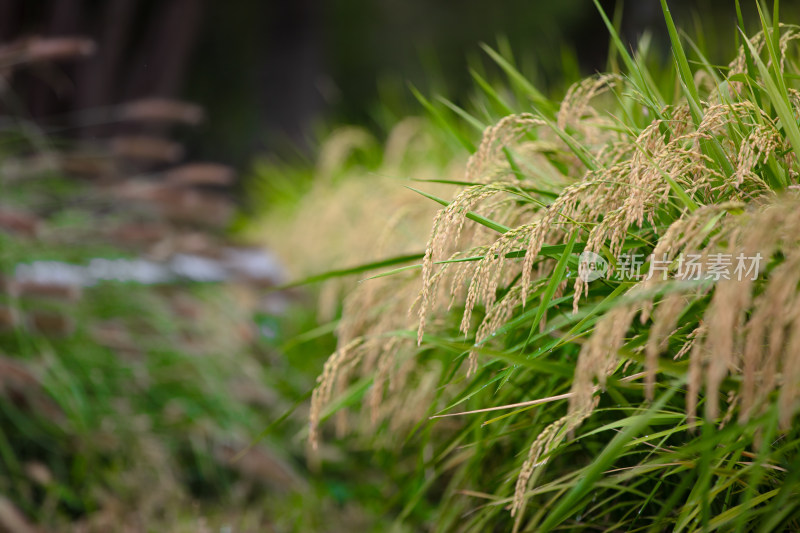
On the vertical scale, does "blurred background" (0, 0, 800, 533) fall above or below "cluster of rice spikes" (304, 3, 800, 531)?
below

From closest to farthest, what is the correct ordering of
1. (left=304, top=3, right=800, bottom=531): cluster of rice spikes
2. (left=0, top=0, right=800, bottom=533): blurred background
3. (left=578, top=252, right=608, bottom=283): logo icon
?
(left=304, top=3, right=800, bottom=531): cluster of rice spikes
(left=578, top=252, right=608, bottom=283): logo icon
(left=0, top=0, right=800, bottom=533): blurred background

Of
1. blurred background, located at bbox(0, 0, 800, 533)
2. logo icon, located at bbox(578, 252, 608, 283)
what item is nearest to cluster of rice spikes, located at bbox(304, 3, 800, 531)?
logo icon, located at bbox(578, 252, 608, 283)

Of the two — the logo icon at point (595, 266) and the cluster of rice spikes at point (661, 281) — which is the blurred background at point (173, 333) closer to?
the cluster of rice spikes at point (661, 281)

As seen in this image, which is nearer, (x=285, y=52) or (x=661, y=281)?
(x=661, y=281)

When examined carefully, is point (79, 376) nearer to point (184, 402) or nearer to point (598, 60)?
point (184, 402)

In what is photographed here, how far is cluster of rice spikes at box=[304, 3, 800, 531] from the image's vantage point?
0.81 m

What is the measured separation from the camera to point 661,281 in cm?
98

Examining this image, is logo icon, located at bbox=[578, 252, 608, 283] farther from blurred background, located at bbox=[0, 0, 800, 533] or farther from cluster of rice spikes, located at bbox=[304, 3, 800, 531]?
blurred background, located at bbox=[0, 0, 800, 533]

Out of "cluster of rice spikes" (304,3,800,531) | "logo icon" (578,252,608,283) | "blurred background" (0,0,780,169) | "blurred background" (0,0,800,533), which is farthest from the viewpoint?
"blurred background" (0,0,780,169)

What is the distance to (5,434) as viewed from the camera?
7.03ft

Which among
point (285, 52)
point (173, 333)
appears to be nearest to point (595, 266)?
point (173, 333)

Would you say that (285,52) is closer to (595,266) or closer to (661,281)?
(595,266)

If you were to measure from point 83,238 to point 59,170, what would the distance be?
30 cm

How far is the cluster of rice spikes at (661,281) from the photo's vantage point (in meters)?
0.81
